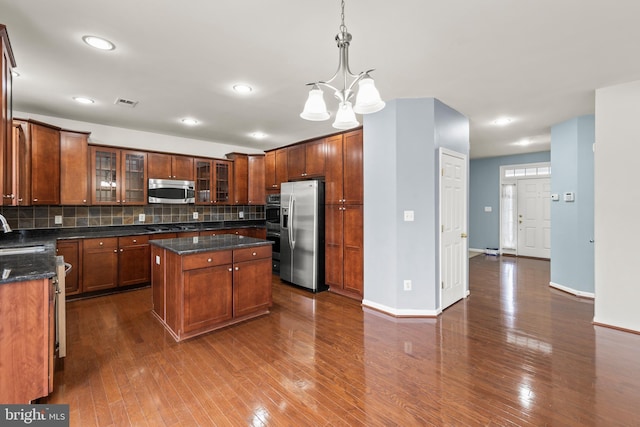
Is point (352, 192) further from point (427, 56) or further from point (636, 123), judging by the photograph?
point (636, 123)

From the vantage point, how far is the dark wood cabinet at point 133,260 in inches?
172

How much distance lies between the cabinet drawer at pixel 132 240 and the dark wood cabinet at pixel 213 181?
1.23 m

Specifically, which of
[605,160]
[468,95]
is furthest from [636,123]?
[468,95]

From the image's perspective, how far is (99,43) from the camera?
7.66 ft

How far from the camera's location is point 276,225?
519cm

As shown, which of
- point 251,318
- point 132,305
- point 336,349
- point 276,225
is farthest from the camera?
point 276,225

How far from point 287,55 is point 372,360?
2741 millimetres

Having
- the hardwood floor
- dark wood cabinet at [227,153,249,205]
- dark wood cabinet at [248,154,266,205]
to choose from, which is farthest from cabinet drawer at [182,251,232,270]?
dark wood cabinet at [248,154,266,205]

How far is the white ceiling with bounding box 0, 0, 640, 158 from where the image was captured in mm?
1946

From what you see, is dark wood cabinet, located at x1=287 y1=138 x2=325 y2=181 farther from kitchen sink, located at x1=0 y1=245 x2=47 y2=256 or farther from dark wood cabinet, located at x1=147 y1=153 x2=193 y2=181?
kitchen sink, located at x1=0 y1=245 x2=47 y2=256

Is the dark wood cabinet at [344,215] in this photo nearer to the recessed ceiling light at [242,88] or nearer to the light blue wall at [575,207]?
the recessed ceiling light at [242,88]

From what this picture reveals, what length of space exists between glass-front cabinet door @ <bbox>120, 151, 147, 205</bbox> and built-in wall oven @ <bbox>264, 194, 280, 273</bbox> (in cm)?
207

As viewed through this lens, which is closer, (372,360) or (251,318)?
(372,360)

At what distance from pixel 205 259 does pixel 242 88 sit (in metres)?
1.91
